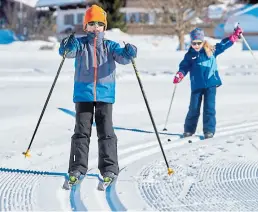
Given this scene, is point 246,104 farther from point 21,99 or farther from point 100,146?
point 100,146

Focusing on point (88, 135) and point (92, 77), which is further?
point (88, 135)

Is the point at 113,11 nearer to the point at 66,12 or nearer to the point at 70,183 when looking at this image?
the point at 66,12

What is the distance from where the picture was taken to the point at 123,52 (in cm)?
502

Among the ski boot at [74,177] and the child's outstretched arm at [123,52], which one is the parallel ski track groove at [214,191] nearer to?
the ski boot at [74,177]

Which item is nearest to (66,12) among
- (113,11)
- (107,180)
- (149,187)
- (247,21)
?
(113,11)

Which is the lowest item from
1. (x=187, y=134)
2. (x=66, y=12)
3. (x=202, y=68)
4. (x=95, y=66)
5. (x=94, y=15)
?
(x=66, y=12)

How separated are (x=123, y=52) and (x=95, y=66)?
273mm

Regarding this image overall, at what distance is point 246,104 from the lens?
11281 millimetres

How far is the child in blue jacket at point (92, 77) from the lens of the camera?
198 inches

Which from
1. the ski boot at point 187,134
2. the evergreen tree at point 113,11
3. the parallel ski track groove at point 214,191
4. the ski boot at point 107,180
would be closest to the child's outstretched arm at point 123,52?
the ski boot at point 107,180

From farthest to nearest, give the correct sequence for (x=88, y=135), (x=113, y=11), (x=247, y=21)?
(x=113, y=11) < (x=247, y=21) < (x=88, y=135)

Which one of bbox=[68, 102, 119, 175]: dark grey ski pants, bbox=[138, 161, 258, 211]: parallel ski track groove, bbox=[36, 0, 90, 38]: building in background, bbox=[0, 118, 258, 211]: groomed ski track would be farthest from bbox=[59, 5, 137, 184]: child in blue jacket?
bbox=[36, 0, 90, 38]: building in background

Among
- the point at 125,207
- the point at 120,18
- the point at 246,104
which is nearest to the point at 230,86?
the point at 246,104

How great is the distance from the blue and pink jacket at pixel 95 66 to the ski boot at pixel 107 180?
65 cm
